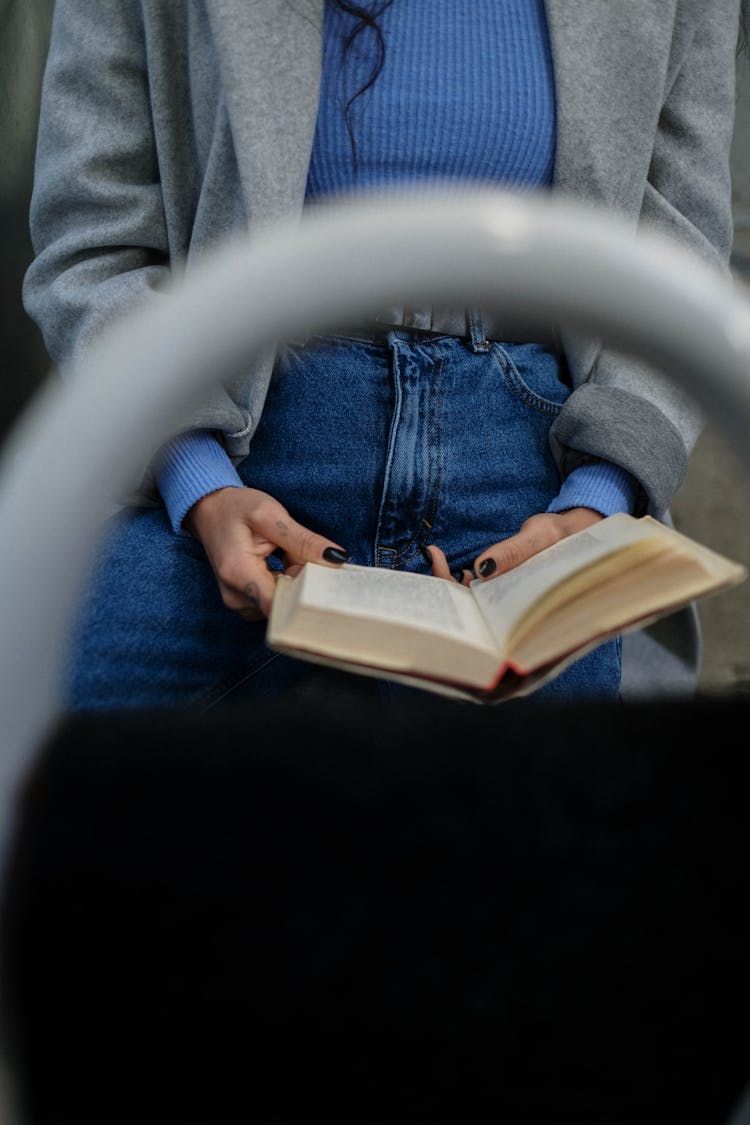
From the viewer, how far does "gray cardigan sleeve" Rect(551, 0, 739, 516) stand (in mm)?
724

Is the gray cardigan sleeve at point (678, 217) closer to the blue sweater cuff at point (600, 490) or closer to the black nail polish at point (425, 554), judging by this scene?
the blue sweater cuff at point (600, 490)

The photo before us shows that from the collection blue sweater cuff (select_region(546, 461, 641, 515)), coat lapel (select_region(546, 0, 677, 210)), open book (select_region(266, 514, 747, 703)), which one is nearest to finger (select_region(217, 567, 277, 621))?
open book (select_region(266, 514, 747, 703))

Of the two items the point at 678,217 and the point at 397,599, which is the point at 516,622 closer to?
the point at 397,599

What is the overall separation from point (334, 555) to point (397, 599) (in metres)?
0.10

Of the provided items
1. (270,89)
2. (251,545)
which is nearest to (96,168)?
(270,89)

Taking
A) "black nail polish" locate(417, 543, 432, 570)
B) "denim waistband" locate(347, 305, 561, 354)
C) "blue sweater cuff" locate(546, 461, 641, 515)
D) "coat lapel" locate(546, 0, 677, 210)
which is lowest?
"black nail polish" locate(417, 543, 432, 570)

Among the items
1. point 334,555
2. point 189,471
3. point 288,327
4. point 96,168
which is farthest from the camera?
point 96,168

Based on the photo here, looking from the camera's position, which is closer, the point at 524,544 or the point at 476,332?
the point at 524,544

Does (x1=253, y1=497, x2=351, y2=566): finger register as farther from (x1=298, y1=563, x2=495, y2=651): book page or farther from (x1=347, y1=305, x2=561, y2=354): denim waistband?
(x1=347, y1=305, x2=561, y2=354): denim waistband

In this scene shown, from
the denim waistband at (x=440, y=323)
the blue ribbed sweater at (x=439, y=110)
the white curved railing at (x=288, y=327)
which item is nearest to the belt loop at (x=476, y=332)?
the denim waistband at (x=440, y=323)

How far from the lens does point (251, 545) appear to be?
613mm

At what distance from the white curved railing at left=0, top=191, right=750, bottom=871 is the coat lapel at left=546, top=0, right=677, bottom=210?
49 centimetres

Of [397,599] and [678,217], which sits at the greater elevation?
[678,217]

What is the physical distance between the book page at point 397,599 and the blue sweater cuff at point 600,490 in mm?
169
